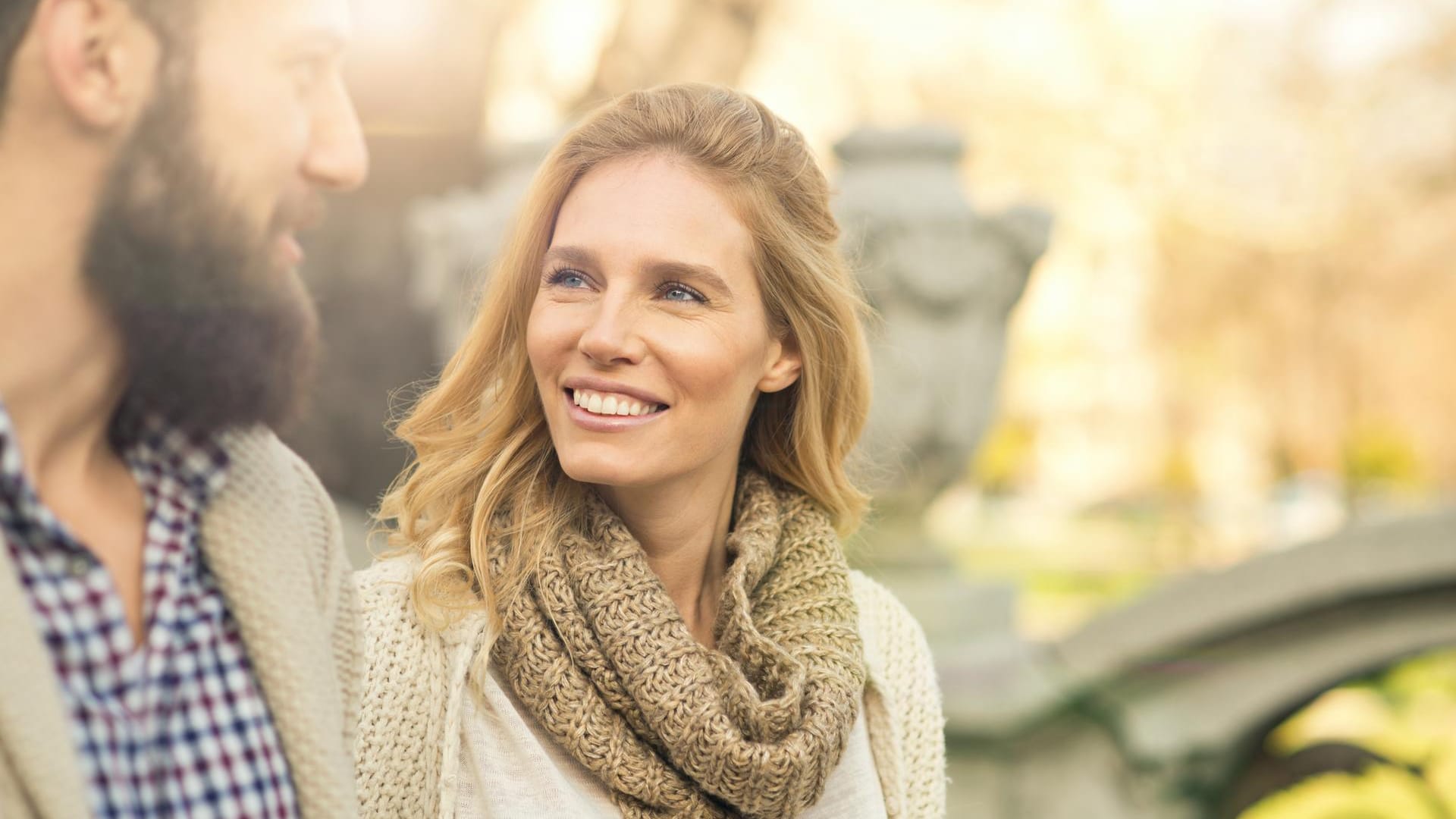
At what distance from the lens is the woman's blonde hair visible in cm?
192

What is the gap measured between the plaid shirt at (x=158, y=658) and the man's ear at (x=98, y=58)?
20cm

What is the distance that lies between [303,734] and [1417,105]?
64.3 feet

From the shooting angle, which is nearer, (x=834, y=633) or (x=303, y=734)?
(x=303, y=734)

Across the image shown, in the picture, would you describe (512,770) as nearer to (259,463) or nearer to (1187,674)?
(259,463)

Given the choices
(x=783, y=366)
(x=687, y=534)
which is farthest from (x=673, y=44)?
(x=687, y=534)

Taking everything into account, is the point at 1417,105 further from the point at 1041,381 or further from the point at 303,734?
the point at 303,734

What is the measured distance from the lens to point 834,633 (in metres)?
2.01

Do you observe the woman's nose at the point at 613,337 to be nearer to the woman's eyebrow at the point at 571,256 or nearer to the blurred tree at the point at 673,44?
the woman's eyebrow at the point at 571,256

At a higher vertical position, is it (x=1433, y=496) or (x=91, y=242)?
(x=1433, y=496)

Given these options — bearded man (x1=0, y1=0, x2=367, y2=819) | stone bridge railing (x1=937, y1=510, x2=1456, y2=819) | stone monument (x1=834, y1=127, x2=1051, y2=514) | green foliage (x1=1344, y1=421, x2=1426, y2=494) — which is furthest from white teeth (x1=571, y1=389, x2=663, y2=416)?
green foliage (x1=1344, y1=421, x2=1426, y2=494)

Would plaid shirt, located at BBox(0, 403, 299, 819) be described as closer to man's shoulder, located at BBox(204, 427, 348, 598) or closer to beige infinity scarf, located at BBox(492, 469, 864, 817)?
man's shoulder, located at BBox(204, 427, 348, 598)

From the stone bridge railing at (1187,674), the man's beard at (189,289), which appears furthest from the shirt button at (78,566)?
the stone bridge railing at (1187,674)

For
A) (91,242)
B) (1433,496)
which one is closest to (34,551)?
(91,242)

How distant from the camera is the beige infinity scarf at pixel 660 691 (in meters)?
1.80
